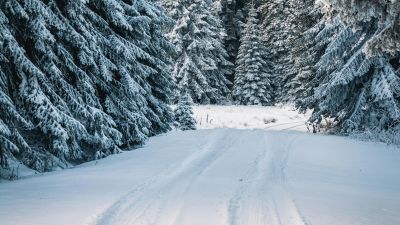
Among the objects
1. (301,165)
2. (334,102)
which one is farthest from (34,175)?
(334,102)

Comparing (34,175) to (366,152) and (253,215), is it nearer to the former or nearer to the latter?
(253,215)

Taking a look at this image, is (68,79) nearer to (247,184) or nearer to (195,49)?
(247,184)

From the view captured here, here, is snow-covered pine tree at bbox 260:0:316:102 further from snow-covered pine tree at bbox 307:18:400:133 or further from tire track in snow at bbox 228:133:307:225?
tire track in snow at bbox 228:133:307:225

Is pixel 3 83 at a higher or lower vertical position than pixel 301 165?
A: higher

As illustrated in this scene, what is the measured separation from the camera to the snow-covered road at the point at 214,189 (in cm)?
587

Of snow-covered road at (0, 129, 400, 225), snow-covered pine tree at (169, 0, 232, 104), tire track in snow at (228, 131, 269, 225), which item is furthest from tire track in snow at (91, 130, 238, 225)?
snow-covered pine tree at (169, 0, 232, 104)

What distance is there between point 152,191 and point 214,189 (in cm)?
113

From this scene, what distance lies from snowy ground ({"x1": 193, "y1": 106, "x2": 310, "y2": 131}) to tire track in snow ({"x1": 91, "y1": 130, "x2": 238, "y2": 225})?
13.3 m

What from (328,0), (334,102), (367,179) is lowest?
(367,179)

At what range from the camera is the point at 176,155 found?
1077cm

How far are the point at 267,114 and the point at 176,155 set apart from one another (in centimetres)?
1964

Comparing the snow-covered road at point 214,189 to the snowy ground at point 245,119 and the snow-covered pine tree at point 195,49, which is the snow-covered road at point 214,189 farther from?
the snow-covered pine tree at point 195,49

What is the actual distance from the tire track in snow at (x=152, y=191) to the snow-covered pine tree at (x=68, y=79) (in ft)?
7.63

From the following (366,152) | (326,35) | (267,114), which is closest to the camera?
(366,152)
